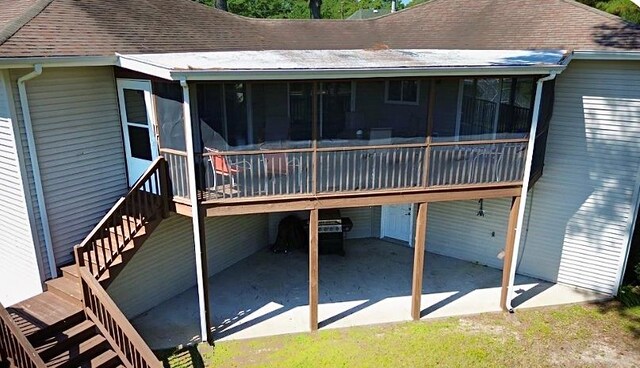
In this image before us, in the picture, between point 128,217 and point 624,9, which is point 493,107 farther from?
point 128,217

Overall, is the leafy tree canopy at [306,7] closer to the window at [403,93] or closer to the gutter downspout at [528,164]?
the window at [403,93]

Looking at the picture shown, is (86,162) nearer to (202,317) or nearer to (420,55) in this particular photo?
(202,317)

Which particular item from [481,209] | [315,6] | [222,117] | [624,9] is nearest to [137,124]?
[222,117]

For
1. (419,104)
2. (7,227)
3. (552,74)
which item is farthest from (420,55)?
(7,227)

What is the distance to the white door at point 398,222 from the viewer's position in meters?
13.5

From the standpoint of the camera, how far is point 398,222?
13.7 meters

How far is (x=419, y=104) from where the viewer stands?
11.6 m

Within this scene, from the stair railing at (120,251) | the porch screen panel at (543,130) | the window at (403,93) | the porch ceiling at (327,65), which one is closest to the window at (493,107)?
the porch screen panel at (543,130)

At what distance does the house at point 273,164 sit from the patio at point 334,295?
0.07 m

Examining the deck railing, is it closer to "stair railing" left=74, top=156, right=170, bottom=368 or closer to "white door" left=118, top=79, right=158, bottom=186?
"stair railing" left=74, top=156, right=170, bottom=368

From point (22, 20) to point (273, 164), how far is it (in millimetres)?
5082

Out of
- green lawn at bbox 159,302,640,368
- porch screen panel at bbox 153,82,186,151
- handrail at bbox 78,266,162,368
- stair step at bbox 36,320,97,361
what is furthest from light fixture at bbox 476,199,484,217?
stair step at bbox 36,320,97,361

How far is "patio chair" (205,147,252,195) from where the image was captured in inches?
321

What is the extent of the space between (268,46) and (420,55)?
15.6ft
